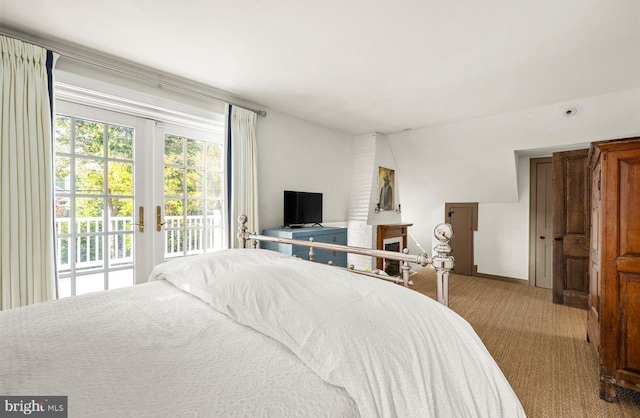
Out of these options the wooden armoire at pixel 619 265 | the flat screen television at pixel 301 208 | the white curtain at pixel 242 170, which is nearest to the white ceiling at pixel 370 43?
the white curtain at pixel 242 170

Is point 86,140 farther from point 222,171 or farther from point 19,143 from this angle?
point 222,171

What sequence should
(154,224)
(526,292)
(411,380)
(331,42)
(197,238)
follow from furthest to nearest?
1. (526,292)
2. (197,238)
3. (154,224)
4. (331,42)
5. (411,380)

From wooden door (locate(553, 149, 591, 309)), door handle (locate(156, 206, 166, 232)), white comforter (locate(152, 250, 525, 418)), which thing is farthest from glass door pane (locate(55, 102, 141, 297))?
wooden door (locate(553, 149, 591, 309))

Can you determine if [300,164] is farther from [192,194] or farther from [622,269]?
[622,269]

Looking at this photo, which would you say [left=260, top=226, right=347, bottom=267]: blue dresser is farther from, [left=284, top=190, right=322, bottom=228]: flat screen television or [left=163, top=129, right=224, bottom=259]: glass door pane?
[left=163, top=129, right=224, bottom=259]: glass door pane

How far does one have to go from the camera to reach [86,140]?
267 cm

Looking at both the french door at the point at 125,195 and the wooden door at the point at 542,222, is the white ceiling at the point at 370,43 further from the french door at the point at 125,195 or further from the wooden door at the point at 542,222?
the wooden door at the point at 542,222

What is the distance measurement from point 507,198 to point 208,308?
5.16 meters

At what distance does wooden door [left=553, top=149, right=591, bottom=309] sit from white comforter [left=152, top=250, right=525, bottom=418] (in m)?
3.50

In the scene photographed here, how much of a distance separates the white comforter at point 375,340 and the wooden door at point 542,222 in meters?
4.60

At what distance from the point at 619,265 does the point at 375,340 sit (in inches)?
75.4

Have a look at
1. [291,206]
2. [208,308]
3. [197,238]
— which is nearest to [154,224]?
[197,238]

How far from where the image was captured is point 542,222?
457 centimetres

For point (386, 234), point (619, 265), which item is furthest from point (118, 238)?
point (619, 265)
